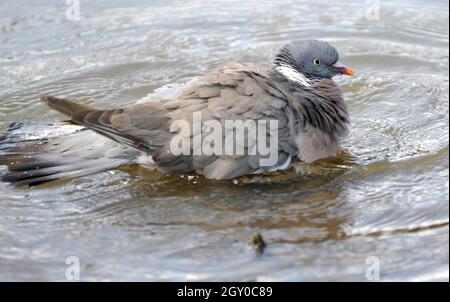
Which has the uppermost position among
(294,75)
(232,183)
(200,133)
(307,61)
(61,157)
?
(307,61)

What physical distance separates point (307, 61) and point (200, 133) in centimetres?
131

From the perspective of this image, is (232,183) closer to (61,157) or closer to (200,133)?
(200,133)

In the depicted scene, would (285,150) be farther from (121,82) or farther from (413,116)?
(121,82)

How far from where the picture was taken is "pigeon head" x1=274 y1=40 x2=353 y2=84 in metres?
6.56

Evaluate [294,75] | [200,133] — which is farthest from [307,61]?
[200,133]

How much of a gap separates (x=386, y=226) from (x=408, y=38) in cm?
392

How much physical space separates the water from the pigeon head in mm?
658

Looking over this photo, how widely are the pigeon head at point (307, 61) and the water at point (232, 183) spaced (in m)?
0.66

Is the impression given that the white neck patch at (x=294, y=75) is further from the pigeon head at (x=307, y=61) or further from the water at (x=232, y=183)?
the water at (x=232, y=183)

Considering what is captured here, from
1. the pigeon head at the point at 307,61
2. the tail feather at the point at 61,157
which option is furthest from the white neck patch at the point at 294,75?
the tail feather at the point at 61,157

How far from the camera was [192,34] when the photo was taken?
8.89 meters

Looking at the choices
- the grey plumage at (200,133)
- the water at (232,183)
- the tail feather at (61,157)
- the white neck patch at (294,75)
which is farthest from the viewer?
the white neck patch at (294,75)

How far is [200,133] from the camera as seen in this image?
584 centimetres

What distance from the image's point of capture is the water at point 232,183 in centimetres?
501
